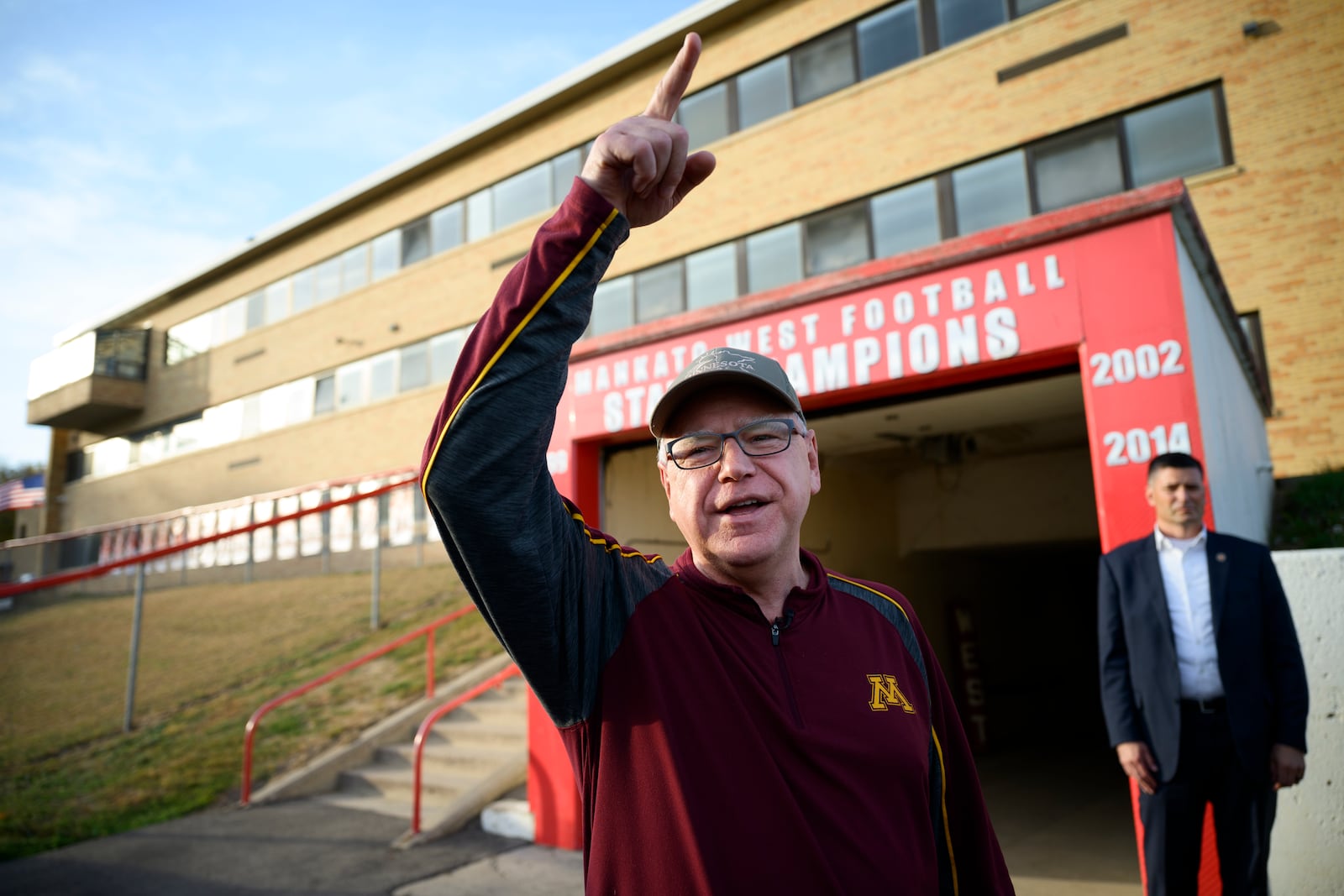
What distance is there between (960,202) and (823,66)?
397cm

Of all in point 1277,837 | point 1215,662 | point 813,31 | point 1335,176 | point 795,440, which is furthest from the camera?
point 813,31

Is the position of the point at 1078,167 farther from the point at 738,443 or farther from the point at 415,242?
the point at 415,242

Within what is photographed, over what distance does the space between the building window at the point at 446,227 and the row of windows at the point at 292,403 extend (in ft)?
7.34

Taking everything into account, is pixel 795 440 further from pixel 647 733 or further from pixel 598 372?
pixel 598 372

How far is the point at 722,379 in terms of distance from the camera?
1.77 m

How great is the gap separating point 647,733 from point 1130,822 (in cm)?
695

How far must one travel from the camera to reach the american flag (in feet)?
82.6

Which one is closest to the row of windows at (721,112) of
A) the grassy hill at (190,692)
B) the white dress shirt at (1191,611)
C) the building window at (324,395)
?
the building window at (324,395)

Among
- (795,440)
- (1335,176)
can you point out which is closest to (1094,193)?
Result: (1335,176)

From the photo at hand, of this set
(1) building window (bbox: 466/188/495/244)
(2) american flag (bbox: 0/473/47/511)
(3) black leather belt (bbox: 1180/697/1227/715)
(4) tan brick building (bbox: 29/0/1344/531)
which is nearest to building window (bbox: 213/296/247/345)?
(4) tan brick building (bbox: 29/0/1344/531)

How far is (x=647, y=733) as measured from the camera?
1490 millimetres

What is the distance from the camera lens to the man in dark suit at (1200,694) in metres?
3.46

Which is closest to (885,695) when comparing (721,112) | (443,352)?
(721,112)

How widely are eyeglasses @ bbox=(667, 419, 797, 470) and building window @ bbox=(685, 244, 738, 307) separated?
1388cm
